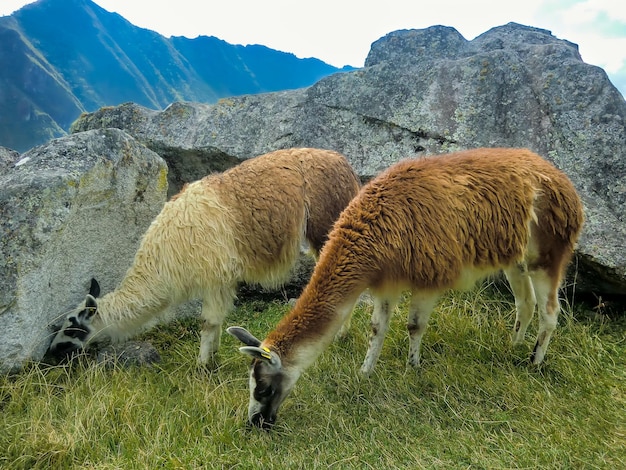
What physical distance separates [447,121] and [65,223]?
475 centimetres

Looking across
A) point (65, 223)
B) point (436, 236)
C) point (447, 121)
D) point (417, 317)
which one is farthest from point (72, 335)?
point (447, 121)

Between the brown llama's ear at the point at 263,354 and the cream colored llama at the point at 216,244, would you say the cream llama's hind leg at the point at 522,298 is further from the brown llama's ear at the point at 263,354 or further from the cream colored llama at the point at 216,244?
the brown llama's ear at the point at 263,354

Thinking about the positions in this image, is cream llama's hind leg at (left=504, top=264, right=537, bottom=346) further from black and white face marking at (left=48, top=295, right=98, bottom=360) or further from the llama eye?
black and white face marking at (left=48, top=295, right=98, bottom=360)

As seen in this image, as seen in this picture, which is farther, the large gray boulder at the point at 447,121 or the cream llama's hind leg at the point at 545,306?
the large gray boulder at the point at 447,121

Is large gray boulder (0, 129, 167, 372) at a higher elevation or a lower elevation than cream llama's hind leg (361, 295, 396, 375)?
higher

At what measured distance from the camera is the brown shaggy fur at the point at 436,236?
419 cm

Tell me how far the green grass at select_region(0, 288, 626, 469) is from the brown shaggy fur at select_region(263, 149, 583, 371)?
16.1 inches

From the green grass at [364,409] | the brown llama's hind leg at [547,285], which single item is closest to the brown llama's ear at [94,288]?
the green grass at [364,409]

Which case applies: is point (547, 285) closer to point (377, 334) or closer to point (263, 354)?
point (377, 334)

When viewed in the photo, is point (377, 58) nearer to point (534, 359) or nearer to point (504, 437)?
point (534, 359)

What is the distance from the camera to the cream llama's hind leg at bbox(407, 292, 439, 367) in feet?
14.9

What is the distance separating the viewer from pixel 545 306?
4812mm

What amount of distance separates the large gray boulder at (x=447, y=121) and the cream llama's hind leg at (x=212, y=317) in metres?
2.63

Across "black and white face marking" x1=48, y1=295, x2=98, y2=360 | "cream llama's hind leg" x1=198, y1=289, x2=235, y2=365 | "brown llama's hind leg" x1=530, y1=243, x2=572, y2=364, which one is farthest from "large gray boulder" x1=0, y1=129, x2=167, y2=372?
"brown llama's hind leg" x1=530, y1=243, x2=572, y2=364
